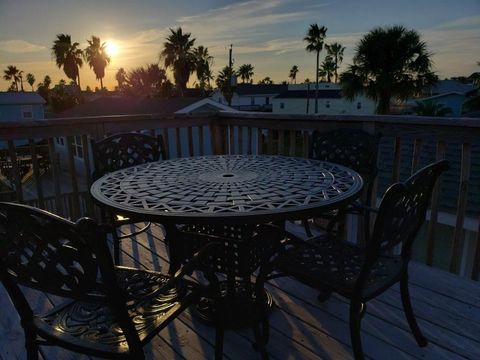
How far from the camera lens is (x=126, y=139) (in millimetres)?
2721

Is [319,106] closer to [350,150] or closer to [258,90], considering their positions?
[258,90]

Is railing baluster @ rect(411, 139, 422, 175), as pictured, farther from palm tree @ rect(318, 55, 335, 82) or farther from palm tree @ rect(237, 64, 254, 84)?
palm tree @ rect(237, 64, 254, 84)

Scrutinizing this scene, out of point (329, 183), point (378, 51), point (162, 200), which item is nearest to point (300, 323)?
point (329, 183)

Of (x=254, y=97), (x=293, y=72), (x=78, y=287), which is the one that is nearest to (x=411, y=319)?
(x=78, y=287)

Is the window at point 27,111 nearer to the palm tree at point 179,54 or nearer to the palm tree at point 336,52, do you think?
the palm tree at point 179,54

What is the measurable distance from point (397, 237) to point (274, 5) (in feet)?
21.7

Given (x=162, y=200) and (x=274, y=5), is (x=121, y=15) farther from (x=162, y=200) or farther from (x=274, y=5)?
(x=162, y=200)

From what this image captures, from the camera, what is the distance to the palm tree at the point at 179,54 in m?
26.0

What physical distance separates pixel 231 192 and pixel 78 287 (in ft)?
2.60

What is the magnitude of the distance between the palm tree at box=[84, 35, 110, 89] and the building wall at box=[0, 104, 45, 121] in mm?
11548

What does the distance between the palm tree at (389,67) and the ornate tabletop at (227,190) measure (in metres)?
14.0

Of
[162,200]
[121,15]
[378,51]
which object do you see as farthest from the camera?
[378,51]

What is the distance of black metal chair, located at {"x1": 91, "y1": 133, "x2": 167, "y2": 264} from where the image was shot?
2.57 meters

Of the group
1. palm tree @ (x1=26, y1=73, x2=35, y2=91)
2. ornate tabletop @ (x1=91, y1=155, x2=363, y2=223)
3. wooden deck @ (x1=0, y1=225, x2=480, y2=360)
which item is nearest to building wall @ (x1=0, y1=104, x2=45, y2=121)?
ornate tabletop @ (x1=91, y1=155, x2=363, y2=223)
